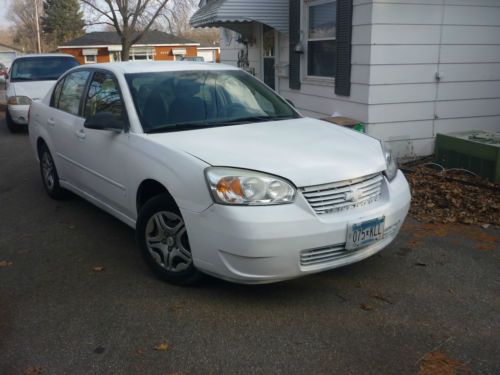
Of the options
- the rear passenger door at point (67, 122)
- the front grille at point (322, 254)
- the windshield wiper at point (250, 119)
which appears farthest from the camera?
the rear passenger door at point (67, 122)

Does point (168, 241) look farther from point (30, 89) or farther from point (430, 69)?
point (30, 89)

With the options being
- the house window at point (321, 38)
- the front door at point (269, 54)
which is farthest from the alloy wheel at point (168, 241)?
the front door at point (269, 54)

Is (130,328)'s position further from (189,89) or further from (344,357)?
(189,89)

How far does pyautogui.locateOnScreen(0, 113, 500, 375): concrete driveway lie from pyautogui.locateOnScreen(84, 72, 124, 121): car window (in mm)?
1220

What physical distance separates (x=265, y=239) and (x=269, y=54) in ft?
27.3

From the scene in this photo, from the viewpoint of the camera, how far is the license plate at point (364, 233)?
343cm

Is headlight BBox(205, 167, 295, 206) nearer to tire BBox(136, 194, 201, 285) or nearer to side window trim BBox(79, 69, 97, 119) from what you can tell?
tire BBox(136, 194, 201, 285)

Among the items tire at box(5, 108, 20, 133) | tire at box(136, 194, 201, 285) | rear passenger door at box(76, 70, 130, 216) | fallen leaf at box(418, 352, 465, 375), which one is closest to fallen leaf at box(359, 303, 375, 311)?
fallen leaf at box(418, 352, 465, 375)

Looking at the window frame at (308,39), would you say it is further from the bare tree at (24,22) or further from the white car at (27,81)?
the bare tree at (24,22)

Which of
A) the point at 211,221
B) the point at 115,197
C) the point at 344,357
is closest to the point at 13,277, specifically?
the point at 115,197

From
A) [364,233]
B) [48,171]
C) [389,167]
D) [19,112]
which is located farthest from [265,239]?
[19,112]

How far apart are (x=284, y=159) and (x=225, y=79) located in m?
1.61

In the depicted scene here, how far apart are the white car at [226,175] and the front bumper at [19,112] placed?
7261 mm

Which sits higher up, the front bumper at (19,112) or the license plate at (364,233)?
the license plate at (364,233)
